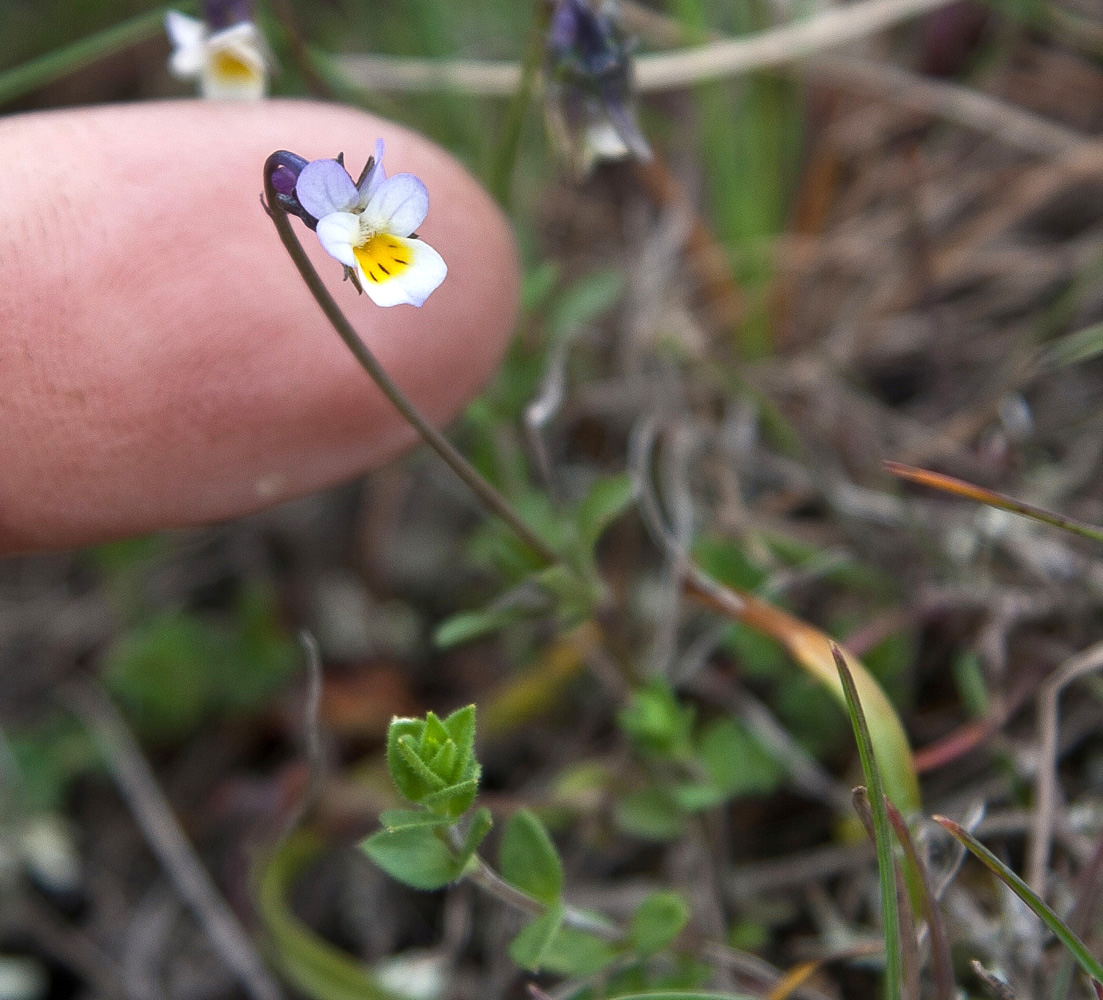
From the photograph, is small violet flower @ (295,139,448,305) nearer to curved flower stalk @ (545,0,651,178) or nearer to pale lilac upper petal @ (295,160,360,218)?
pale lilac upper petal @ (295,160,360,218)

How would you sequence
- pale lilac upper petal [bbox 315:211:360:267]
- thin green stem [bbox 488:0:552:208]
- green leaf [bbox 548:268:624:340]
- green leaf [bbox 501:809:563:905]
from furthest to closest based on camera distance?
green leaf [bbox 548:268:624:340], thin green stem [bbox 488:0:552:208], green leaf [bbox 501:809:563:905], pale lilac upper petal [bbox 315:211:360:267]

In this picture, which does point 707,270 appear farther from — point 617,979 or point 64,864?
point 64,864

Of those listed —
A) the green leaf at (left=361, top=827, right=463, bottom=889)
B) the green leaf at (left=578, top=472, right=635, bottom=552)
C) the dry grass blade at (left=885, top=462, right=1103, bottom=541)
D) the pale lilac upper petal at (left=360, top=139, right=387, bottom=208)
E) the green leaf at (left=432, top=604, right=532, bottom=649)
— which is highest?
the pale lilac upper petal at (left=360, top=139, right=387, bottom=208)

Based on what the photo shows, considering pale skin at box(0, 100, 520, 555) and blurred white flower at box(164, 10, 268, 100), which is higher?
blurred white flower at box(164, 10, 268, 100)

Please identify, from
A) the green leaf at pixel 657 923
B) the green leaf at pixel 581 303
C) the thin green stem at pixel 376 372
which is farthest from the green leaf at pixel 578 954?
the green leaf at pixel 581 303

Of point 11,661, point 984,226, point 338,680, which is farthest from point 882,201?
point 11,661

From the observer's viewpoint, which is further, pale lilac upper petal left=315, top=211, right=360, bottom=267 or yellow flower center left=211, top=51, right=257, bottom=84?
yellow flower center left=211, top=51, right=257, bottom=84

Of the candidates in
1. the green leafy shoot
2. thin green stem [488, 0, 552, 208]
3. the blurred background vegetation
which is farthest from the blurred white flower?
the green leafy shoot

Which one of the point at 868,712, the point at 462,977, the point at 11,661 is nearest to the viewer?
the point at 868,712
